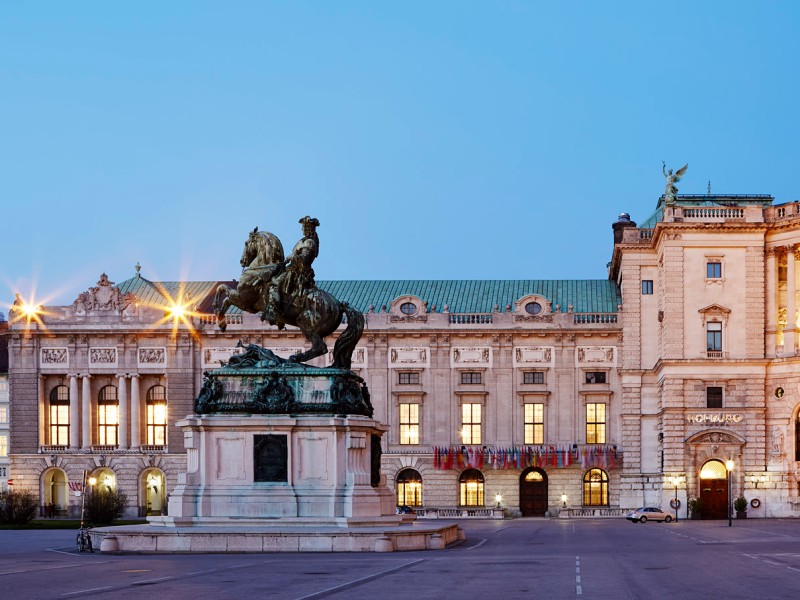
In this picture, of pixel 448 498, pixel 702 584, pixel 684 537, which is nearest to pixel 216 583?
pixel 702 584

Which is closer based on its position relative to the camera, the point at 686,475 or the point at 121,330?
the point at 686,475

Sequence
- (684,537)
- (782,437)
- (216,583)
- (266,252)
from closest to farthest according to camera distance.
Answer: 1. (216,583)
2. (266,252)
3. (684,537)
4. (782,437)

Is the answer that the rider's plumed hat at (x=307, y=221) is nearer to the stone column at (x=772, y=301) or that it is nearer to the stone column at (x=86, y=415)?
the stone column at (x=772, y=301)

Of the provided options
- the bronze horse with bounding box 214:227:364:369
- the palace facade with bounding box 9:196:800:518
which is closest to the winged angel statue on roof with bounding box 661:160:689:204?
the palace facade with bounding box 9:196:800:518

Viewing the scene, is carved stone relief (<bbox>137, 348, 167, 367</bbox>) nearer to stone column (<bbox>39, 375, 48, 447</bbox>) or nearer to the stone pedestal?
Answer: stone column (<bbox>39, 375, 48, 447</bbox>)

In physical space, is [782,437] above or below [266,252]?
below

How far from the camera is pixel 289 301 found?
1927 inches

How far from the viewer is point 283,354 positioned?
365ft

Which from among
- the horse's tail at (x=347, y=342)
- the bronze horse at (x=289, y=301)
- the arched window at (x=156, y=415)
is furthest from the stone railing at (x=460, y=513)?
the bronze horse at (x=289, y=301)

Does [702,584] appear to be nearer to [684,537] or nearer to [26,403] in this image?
[684,537]

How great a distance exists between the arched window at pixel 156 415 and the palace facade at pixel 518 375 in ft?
0.35

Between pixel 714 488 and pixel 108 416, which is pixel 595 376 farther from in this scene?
pixel 108 416

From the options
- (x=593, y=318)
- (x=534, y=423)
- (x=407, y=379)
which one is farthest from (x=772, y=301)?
(x=407, y=379)

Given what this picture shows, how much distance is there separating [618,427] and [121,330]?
122 ft
